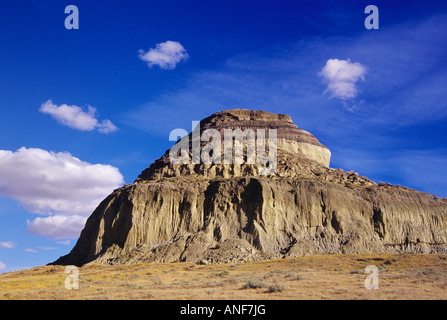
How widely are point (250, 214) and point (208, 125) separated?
4182 centimetres

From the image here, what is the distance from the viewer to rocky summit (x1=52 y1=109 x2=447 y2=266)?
Answer: 6381cm

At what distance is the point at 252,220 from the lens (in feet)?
220

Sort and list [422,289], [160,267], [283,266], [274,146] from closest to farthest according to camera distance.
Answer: [422,289]
[283,266]
[160,267]
[274,146]

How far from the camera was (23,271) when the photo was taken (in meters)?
63.3

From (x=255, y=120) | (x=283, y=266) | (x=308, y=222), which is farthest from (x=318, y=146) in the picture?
(x=283, y=266)

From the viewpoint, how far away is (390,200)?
74.2 meters

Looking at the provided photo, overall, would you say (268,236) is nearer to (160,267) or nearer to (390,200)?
(160,267)

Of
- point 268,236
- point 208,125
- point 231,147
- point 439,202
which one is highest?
point 208,125

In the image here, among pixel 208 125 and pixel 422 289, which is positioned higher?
pixel 208 125

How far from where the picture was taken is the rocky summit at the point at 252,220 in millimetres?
63812

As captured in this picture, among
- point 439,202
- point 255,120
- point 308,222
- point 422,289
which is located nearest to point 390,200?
point 439,202

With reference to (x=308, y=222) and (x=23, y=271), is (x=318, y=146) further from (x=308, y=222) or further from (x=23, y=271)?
(x=23, y=271)
